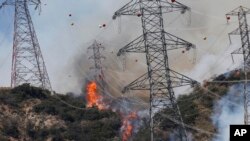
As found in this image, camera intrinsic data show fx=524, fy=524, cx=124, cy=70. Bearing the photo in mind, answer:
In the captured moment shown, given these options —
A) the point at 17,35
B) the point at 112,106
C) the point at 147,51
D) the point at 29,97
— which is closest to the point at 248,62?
the point at 147,51

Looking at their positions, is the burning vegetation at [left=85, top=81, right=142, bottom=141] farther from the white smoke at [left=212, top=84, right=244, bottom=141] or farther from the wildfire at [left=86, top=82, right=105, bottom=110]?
the white smoke at [left=212, top=84, right=244, bottom=141]

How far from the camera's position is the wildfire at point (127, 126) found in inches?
3890

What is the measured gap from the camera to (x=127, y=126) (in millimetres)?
104938

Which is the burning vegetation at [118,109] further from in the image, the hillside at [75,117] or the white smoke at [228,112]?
the white smoke at [228,112]

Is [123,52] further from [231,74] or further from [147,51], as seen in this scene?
[231,74]

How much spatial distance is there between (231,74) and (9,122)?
48203 millimetres

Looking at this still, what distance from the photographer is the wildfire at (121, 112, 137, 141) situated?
324 ft

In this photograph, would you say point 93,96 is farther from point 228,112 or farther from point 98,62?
point 228,112

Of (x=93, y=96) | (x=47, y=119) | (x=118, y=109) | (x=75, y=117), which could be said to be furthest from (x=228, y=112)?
(x=93, y=96)

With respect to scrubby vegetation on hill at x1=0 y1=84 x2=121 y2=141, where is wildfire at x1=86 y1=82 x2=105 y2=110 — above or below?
above

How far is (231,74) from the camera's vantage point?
11388 centimetres

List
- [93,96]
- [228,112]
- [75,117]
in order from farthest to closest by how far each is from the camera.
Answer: [93,96]
[75,117]
[228,112]

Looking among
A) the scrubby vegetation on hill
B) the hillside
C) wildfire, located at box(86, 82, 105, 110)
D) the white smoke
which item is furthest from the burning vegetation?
the white smoke

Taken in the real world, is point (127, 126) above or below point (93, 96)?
below
